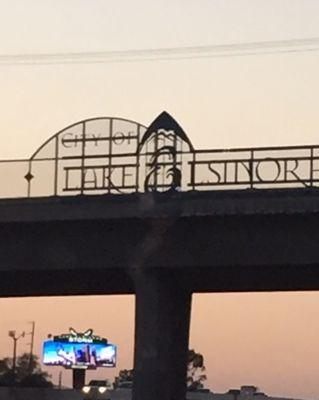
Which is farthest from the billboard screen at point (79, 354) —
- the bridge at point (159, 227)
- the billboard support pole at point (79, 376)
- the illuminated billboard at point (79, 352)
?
the bridge at point (159, 227)

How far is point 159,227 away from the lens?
43.5 m

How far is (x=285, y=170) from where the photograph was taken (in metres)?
42.8

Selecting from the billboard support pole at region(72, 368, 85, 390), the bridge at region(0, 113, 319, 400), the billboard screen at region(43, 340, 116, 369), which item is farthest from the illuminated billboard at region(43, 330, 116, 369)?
the bridge at region(0, 113, 319, 400)

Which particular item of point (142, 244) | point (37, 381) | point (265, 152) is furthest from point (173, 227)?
point (37, 381)

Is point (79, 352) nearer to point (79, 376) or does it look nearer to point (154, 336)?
point (79, 376)

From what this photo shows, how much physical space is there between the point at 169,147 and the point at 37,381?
12966cm

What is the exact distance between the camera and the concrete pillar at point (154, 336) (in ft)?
140

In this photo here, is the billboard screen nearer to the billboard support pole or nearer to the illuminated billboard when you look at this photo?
the illuminated billboard

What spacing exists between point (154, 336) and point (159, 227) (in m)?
3.96

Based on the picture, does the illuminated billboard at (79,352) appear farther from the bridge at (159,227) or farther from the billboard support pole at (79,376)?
the bridge at (159,227)

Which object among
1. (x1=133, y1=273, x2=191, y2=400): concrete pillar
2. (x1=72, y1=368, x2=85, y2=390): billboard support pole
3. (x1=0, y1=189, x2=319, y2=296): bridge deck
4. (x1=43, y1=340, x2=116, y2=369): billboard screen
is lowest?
(x1=133, y1=273, x2=191, y2=400): concrete pillar

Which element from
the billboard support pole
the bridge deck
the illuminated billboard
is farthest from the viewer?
the billboard support pole

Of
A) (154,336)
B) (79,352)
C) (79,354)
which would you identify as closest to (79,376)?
(79,352)

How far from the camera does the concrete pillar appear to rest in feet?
140
